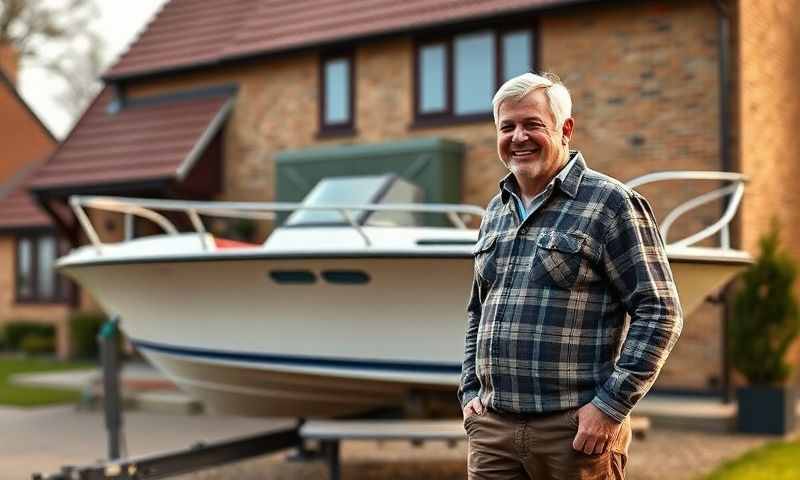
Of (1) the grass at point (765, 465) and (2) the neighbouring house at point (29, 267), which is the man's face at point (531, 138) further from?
(2) the neighbouring house at point (29, 267)

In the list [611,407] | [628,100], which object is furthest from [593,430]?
[628,100]

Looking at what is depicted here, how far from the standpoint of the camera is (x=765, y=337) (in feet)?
27.5

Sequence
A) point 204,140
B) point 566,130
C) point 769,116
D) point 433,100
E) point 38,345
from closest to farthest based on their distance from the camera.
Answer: point 566,130 < point 769,116 < point 433,100 < point 204,140 < point 38,345

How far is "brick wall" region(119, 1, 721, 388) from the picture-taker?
362 inches

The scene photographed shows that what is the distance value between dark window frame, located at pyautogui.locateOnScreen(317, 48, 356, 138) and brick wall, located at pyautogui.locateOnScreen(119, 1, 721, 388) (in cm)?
11

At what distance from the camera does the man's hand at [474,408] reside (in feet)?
8.25

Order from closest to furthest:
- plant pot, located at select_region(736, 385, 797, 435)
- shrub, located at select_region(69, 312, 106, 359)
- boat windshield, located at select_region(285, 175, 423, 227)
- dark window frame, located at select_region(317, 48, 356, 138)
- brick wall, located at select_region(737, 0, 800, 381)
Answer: boat windshield, located at select_region(285, 175, 423, 227) < plant pot, located at select_region(736, 385, 797, 435) < brick wall, located at select_region(737, 0, 800, 381) < dark window frame, located at select_region(317, 48, 356, 138) < shrub, located at select_region(69, 312, 106, 359)

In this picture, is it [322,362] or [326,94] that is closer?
[322,362]

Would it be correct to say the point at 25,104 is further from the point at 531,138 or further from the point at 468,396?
the point at 531,138

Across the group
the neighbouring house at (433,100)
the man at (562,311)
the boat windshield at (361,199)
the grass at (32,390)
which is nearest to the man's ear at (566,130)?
the man at (562,311)

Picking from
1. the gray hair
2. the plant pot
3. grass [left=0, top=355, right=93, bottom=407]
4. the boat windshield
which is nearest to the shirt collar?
the gray hair

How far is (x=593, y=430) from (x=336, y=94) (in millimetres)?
9767

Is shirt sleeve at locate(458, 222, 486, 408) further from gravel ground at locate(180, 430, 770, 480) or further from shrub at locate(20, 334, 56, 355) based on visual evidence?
shrub at locate(20, 334, 56, 355)

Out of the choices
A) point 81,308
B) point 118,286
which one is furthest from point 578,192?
point 81,308
